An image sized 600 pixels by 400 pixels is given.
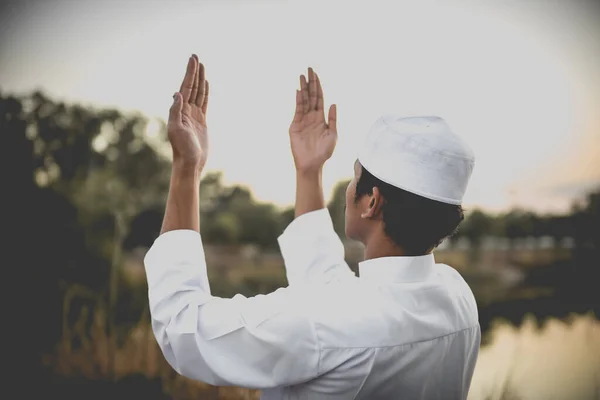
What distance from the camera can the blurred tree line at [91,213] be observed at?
141 inches

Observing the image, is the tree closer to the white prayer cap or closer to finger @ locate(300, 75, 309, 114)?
finger @ locate(300, 75, 309, 114)

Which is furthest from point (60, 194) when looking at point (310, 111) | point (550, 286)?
point (550, 286)

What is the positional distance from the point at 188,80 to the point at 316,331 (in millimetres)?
639

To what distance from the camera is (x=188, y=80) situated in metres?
1.34

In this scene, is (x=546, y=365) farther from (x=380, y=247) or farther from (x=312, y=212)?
(x=380, y=247)

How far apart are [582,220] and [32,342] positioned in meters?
3.52

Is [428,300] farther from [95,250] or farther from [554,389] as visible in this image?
[95,250]

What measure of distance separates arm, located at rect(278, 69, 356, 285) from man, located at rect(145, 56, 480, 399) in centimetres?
22

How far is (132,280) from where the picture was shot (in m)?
4.28

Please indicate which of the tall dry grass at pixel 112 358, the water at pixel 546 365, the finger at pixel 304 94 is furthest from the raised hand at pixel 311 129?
the tall dry grass at pixel 112 358

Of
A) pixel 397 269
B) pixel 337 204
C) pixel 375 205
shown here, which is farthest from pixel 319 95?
pixel 337 204

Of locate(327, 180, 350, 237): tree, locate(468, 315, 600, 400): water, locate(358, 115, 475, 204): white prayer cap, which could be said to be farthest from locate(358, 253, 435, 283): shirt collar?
locate(327, 180, 350, 237): tree

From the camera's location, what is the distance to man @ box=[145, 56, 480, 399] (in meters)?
1.05

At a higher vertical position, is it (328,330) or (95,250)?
(328,330)
